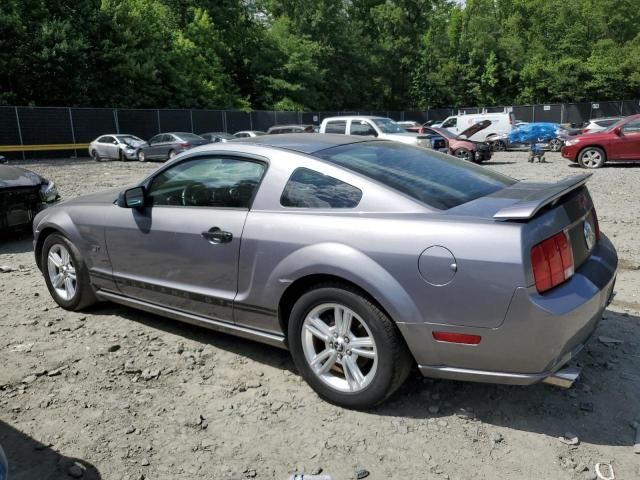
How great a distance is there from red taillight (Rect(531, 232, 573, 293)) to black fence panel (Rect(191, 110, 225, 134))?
3303 cm

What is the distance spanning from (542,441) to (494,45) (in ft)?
199

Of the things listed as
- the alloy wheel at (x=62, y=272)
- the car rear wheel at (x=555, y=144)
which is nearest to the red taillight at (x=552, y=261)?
the alloy wheel at (x=62, y=272)

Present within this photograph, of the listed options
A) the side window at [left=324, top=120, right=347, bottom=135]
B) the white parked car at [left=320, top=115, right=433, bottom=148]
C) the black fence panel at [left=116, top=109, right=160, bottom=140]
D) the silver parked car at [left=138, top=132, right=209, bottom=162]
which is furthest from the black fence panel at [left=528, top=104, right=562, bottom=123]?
the side window at [left=324, top=120, right=347, bottom=135]

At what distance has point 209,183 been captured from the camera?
12.1 feet

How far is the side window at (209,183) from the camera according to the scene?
346 centimetres

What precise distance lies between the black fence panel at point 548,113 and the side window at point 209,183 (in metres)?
45.9

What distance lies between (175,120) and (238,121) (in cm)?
471

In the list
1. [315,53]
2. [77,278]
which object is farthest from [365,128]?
[315,53]

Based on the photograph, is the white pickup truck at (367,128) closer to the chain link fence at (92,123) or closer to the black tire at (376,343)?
the black tire at (376,343)

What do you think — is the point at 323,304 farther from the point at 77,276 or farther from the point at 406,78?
the point at 406,78

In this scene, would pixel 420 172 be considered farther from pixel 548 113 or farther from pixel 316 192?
pixel 548 113

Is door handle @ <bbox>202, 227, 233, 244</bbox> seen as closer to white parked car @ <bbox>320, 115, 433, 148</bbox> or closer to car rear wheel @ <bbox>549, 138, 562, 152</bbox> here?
white parked car @ <bbox>320, 115, 433, 148</bbox>

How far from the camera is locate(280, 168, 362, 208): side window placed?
304 cm

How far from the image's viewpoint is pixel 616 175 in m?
13.4
